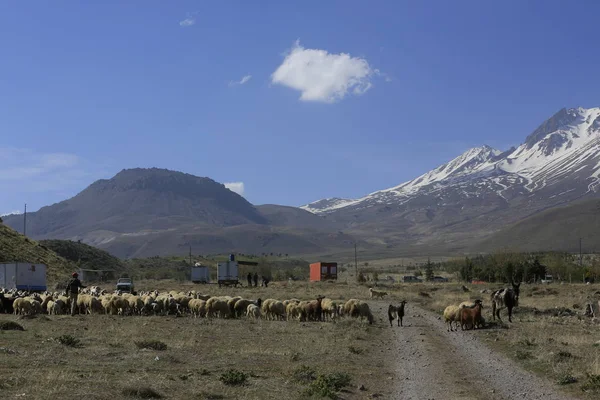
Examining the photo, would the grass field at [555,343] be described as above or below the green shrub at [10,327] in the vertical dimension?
below

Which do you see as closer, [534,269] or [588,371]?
[588,371]

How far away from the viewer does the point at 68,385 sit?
41.9ft

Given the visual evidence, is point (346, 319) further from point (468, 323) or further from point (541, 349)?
point (541, 349)

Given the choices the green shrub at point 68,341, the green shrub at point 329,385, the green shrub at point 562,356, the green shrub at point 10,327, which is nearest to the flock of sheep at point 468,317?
the green shrub at point 562,356

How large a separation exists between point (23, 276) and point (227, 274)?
29.3 meters

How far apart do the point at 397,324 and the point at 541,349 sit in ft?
34.7

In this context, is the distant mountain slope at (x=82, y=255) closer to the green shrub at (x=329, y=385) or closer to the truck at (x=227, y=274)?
the truck at (x=227, y=274)

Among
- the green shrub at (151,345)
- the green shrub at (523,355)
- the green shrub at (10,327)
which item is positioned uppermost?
the green shrub at (10,327)

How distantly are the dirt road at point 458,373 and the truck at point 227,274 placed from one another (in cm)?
4956

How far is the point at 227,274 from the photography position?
74.1 meters

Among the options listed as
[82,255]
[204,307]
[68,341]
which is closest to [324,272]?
[82,255]

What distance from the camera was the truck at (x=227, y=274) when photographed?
7288 centimetres

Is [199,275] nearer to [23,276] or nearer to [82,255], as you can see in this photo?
[23,276]

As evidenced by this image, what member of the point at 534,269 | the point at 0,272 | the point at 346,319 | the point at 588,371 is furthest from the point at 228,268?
the point at 588,371
